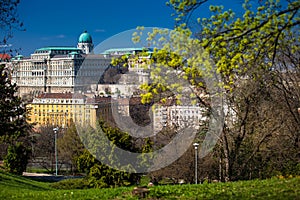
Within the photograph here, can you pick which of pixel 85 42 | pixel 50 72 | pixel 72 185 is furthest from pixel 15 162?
pixel 85 42

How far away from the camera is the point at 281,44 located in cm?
635

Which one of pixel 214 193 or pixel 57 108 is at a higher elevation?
pixel 57 108

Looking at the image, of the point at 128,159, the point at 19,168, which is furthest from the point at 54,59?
the point at 128,159

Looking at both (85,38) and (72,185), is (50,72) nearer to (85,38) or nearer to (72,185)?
(85,38)

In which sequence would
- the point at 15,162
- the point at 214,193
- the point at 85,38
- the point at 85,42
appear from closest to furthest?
the point at 214,193
the point at 15,162
the point at 85,38
the point at 85,42

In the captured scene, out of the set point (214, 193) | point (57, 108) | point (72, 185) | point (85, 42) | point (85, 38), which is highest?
point (85, 38)

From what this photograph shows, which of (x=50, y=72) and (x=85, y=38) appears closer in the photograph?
(x=50, y=72)

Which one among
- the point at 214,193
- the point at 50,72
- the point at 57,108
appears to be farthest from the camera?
the point at 50,72

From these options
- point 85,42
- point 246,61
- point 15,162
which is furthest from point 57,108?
point 246,61

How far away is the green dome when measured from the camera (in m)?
96.4

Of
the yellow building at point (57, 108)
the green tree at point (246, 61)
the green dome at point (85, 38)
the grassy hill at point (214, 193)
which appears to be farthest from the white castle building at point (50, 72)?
the grassy hill at point (214, 193)

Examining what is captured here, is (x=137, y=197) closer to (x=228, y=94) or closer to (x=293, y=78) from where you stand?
(x=228, y=94)

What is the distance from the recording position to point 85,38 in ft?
Result: 318

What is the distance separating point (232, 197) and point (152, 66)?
2.16 meters
